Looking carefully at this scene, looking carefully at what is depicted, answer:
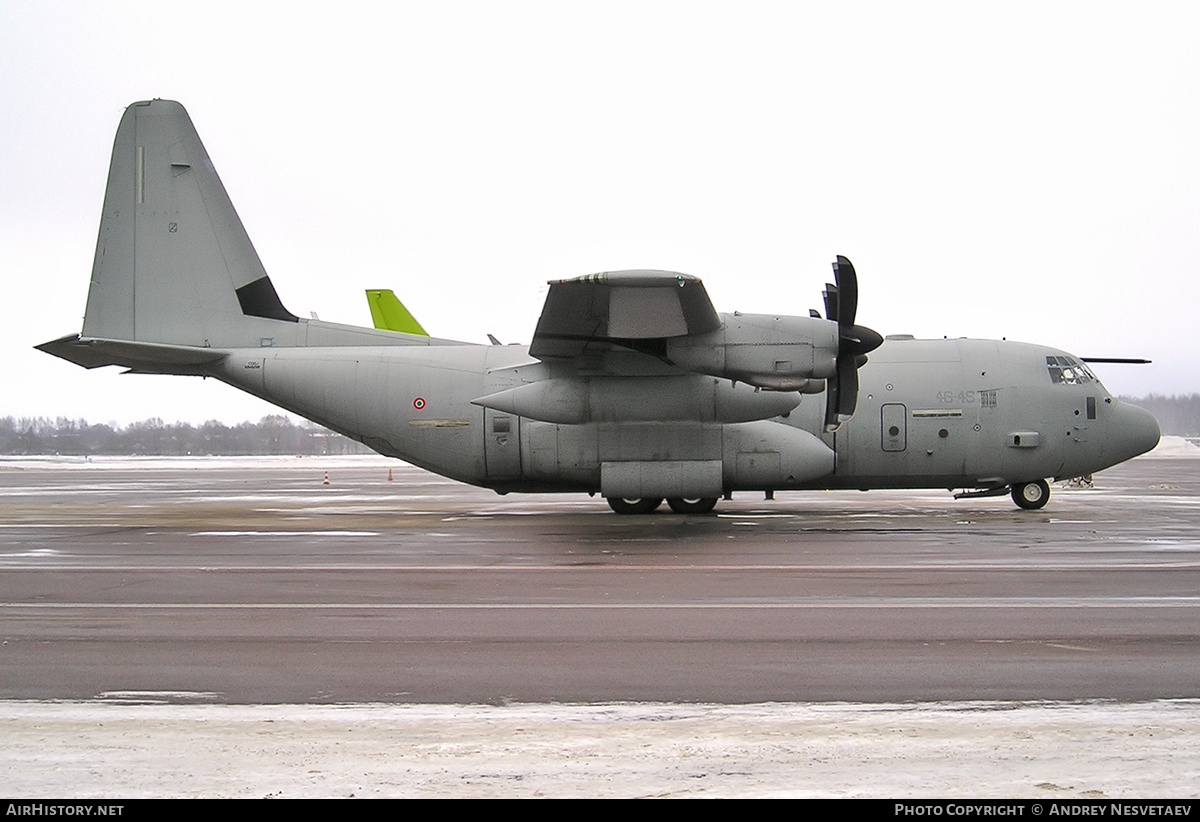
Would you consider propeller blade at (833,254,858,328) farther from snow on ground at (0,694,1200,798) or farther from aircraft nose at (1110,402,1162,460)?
snow on ground at (0,694,1200,798)

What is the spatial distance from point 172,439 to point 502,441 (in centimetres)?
12282

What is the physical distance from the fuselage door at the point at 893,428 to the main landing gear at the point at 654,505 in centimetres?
367

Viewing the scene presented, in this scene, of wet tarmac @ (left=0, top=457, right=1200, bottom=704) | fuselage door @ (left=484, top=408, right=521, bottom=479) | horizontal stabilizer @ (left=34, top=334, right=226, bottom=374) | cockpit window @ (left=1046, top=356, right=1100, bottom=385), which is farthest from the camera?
cockpit window @ (left=1046, top=356, right=1100, bottom=385)

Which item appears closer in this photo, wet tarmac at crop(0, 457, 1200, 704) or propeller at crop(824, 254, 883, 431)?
wet tarmac at crop(0, 457, 1200, 704)

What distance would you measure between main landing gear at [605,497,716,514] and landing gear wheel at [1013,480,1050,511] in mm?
6416

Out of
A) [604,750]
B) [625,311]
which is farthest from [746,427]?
[604,750]

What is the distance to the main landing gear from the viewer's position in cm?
2020

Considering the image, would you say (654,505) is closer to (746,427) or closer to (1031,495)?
(746,427)

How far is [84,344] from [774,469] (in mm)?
14006

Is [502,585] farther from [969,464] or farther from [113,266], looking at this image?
[113,266]

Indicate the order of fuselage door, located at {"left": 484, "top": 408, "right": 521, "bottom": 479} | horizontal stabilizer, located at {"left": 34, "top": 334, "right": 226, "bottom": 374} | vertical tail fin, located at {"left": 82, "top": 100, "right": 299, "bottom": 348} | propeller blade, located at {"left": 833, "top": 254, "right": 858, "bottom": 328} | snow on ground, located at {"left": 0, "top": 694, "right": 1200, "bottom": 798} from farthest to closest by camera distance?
vertical tail fin, located at {"left": 82, "top": 100, "right": 299, "bottom": 348} < horizontal stabilizer, located at {"left": 34, "top": 334, "right": 226, "bottom": 374} < fuselage door, located at {"left": 484, "top": 408, "right": 521, "bottom": 479} < propeller blade, located at {"left": 833, "top": 254, "right": 858, "bottom": 328} < snow on ground, located at {"left": 0, "top": 694, "right": 1200, "bottom": 798}

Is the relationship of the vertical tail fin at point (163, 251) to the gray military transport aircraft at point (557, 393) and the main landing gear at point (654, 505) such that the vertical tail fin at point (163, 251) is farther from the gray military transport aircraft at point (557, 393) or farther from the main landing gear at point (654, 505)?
the main landing gear at point (654, 505)

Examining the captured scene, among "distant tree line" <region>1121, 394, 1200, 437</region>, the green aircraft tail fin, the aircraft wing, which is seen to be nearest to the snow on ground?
the aircraft wing

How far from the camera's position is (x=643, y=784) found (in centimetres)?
442
